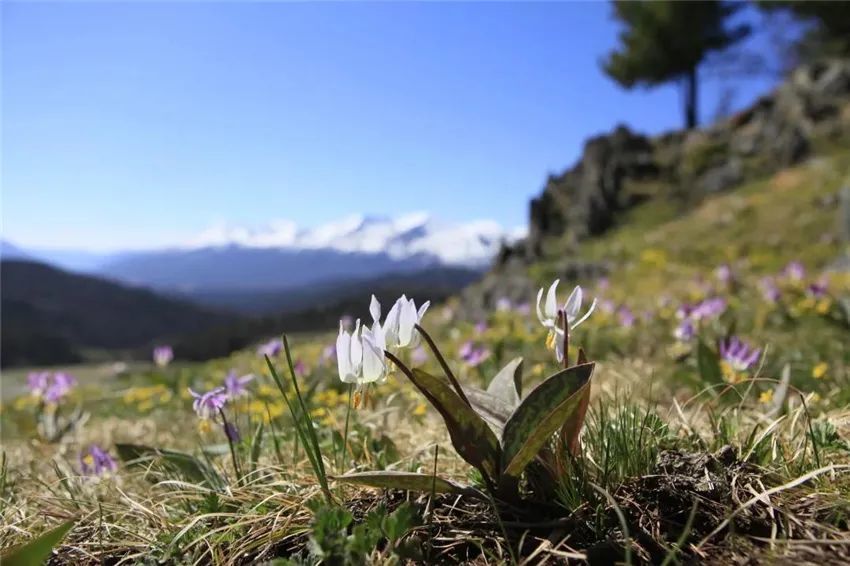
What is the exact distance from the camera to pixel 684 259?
10.6 metres

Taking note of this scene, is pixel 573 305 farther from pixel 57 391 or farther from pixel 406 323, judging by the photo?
pixel 57 391

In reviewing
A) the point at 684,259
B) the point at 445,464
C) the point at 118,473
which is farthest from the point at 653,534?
the point at 684,259

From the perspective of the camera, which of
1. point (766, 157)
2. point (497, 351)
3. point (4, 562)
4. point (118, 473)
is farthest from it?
point (766, 157)

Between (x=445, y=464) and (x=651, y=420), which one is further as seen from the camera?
(x=445, y=464)

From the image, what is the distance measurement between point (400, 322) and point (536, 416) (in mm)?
319

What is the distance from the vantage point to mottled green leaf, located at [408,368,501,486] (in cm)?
125

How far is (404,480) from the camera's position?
1.28 metres

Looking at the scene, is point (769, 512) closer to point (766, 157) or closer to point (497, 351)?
point (497, 351)

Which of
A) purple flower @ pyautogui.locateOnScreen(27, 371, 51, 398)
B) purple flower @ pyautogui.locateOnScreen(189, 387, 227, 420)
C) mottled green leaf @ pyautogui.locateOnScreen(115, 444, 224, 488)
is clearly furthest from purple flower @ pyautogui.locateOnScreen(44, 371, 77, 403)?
purple flower @ pyautogui.locateOnScreen(189, 387, 227, 420)

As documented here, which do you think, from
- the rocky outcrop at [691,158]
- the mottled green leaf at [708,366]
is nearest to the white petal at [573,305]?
the mottled green leaf at [708,366]

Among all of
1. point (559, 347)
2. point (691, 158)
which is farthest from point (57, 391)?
point (691, 158)

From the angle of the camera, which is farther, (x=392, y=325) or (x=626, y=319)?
(x=626, y=319)

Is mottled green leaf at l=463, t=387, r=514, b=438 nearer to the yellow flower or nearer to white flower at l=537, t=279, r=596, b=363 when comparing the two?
white flower at l=537, t=279, r=596, b=363

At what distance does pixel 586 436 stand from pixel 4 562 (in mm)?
1138
